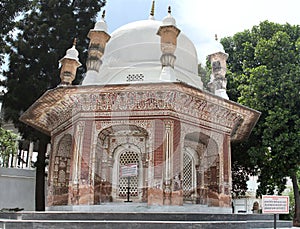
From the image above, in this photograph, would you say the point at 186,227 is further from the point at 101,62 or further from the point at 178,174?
the point at 101,62

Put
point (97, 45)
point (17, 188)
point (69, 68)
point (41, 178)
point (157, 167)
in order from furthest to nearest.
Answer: point (17, 188), point (41, 178), point (69, 68), point (97, 45), point (157, 167)

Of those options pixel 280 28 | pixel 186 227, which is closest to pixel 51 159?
pixel 186 227

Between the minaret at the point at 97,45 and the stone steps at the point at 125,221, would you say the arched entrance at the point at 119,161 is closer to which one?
the minaret at the point at 97,45

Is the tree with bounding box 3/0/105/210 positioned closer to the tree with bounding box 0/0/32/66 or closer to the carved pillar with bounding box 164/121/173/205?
the tree with bounding box 0/0/32/66

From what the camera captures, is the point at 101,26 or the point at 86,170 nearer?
the point at 86,170

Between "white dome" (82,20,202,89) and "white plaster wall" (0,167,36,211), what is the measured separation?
7894 millimetres

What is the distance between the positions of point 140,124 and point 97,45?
3657mm

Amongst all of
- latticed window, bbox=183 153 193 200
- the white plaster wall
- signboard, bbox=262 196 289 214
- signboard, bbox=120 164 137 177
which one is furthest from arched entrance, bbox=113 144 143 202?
the white plaster wall

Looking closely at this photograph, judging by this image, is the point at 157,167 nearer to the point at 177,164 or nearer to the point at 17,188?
the point at 177,164

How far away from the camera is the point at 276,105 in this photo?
1611 centimetres

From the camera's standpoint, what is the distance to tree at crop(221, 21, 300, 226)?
51.3ft

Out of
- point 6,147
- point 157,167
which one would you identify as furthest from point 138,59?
point 6,147

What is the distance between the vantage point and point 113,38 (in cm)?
1391

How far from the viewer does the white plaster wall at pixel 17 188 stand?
1698cm
